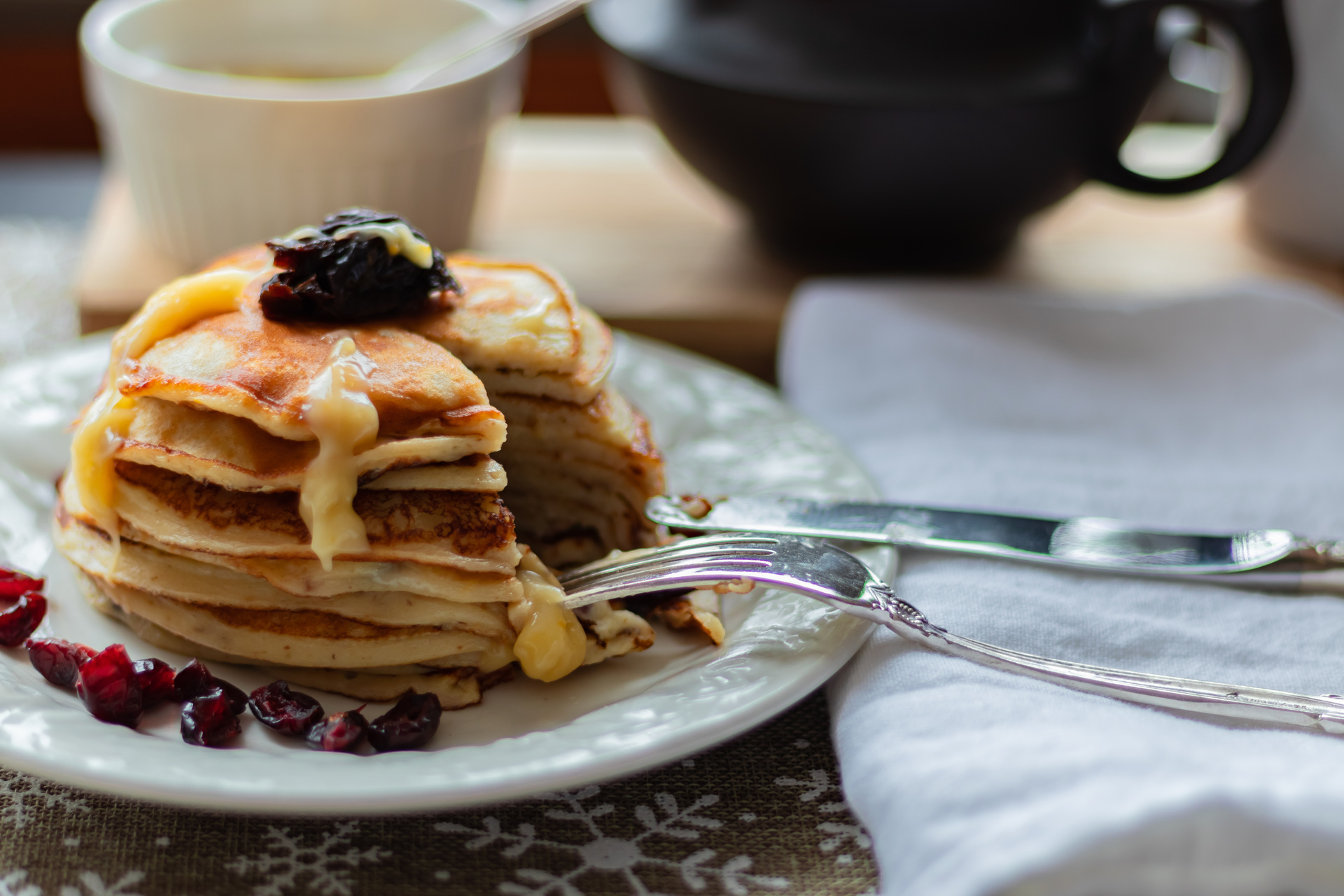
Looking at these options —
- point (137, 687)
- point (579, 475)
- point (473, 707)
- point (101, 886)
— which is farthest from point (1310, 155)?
point (101, 886)

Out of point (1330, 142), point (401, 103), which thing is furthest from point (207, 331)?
point (1330, 142)

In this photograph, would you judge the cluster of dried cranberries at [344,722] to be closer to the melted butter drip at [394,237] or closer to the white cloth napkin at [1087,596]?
the white cloth napkin at [1087,596]

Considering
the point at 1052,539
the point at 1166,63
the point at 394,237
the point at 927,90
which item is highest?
the point at 1166,63

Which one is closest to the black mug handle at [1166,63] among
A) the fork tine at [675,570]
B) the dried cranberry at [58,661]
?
the fork tine at [675,570]

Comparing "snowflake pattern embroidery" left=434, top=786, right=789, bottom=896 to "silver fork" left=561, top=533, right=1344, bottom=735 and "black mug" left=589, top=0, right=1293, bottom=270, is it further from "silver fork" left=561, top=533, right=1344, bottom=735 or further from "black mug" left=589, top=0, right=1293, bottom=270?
"black mug" left=589, top=0, right=1293, bottom=270

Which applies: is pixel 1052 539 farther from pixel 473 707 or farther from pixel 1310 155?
pixel 1310 155

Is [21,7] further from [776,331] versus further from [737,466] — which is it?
[737,466]
